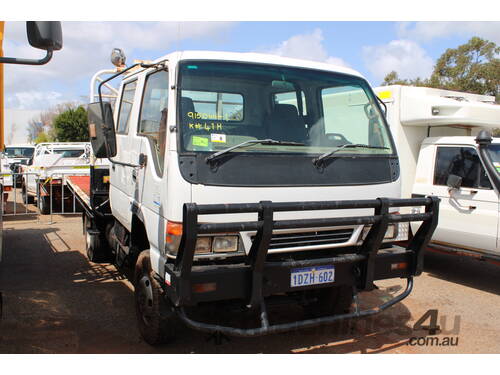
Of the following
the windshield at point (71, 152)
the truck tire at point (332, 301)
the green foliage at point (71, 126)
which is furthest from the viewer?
the green foliage at point (71, 126)

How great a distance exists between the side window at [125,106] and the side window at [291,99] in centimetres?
162

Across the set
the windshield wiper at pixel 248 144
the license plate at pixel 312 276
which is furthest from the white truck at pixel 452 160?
the windshield wiper at pixel 248 144

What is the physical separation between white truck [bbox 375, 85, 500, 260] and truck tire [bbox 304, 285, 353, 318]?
2804 mm

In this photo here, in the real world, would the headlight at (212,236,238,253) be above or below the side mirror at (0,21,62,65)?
below

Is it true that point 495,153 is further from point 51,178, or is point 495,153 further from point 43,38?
point 51,178

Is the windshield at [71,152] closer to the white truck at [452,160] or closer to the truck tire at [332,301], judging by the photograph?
the white truck at [452,160]

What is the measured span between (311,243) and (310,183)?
49 cm

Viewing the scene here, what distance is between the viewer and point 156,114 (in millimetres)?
4074

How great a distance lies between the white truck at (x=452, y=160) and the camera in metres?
6.26

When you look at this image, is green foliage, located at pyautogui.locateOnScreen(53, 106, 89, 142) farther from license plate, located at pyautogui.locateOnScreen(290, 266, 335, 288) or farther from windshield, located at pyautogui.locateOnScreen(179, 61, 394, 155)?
license plate, located at pyautogui.locateOnScreen(290, 266, 335, 288)

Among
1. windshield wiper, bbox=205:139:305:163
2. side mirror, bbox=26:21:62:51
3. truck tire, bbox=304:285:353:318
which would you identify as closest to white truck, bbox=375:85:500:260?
truck tire, bbox=304:285:353:318

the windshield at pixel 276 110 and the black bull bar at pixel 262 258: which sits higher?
the windshield at pixel 276 110

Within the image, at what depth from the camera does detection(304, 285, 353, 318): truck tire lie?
14.9ft

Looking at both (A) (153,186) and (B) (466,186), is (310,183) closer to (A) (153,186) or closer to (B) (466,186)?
(A) (153,186)
